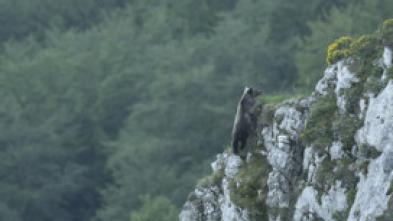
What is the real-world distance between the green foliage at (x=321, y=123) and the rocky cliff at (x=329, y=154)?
0.02 metres

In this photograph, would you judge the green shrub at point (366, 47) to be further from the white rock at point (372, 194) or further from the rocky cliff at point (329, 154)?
the white rock at point (372, 194)

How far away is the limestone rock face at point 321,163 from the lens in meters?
20.1

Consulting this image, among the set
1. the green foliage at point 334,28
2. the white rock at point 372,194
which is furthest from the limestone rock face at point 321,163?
the green foliage at point 334,28

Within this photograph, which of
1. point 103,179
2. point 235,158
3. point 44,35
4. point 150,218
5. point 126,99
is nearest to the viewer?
point 235,158

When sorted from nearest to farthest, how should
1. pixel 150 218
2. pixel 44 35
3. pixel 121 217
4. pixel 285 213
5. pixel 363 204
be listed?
pixel 363 204
pixel 285 213
pixel 150 218
pixel 121 217
pixel 44 35

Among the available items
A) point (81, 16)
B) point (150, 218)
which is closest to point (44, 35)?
point (81, 16)

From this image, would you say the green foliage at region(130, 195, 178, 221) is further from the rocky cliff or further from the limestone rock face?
the rocky cliff

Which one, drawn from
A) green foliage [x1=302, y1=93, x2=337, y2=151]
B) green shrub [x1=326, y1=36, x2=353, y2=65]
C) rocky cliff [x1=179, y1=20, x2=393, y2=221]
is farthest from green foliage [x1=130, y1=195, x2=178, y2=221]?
green foliage [x1=302, y1=93, x2=337, y2=151]

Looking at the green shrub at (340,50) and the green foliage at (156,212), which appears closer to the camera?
the green shrub at (340,50)

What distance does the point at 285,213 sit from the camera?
2281 cm

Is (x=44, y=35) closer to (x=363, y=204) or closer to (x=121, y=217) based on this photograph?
(x=121, y=217)

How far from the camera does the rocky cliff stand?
20203mm

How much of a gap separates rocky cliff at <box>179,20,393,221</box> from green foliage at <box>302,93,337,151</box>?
0.02 metres

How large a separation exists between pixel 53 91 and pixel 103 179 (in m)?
9.83
